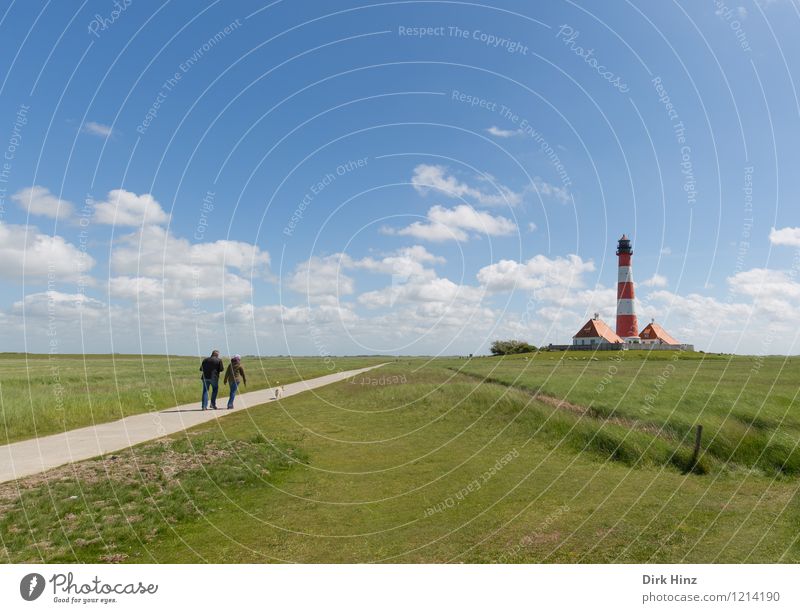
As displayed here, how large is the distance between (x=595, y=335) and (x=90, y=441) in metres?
88.7

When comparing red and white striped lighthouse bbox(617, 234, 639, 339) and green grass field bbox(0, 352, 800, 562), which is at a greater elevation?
red and white striped lighthouse bbox(617, 234, 639, 339)

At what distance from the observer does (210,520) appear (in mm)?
9266

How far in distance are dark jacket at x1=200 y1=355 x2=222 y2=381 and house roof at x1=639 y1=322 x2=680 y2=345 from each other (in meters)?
89.8

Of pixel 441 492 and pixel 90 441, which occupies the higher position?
pixel 90 441

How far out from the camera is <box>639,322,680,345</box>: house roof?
306 ft

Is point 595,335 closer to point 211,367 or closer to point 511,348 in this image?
point 511,348

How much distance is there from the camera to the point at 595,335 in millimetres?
91062

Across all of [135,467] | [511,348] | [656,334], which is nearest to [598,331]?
[656,334]

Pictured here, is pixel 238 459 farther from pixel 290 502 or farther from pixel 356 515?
pixel 356 515

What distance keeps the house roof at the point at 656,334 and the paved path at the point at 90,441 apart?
9064 cm

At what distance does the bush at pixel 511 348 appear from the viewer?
4227 inches

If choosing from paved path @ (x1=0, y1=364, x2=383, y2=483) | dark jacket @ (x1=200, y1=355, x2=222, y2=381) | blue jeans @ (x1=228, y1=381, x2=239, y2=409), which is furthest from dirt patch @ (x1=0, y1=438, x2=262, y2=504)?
blue jeans @ (x1=228, y1=381, x2=239, y2=409)

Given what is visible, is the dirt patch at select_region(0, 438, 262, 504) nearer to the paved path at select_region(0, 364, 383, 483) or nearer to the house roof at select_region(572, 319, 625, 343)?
the paved path at select_region(0, 364, 383, 483)

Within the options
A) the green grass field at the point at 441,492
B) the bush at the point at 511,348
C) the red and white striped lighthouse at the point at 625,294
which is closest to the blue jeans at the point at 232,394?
the green grass field at the point at 441,492
